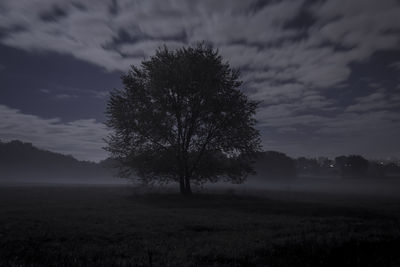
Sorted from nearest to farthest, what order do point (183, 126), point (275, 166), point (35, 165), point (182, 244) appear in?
point (182, 244)
point (183, 126)
point (35, 165)
point (275, 166)

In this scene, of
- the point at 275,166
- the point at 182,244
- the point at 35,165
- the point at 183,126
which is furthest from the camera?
the point at 275,166

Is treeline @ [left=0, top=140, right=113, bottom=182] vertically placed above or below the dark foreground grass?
above

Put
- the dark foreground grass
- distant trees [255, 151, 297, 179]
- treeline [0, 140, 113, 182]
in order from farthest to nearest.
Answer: distant trees [255, 151, 297, 179]
treeline [0, 140, 113, 182]
the dark foreground grass

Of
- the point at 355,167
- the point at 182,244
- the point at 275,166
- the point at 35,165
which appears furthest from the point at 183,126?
the point at 355,167

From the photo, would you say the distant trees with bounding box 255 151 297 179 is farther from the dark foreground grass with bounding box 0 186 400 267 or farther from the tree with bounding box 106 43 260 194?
the dark foreground grass with bounding box 0 186 400 267

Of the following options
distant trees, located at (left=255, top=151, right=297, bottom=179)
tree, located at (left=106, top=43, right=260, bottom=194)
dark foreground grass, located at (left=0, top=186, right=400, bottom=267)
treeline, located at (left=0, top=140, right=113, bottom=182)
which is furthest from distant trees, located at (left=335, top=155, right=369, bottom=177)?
dark foreground grass, located at (left=0, top=186, right=400, bottom=267)

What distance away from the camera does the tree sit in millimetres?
28891

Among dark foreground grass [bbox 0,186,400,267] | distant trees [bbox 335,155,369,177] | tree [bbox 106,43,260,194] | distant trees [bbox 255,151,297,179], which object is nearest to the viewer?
dark foreground grass [bbox 0,186,400,267]

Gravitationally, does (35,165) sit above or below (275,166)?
above

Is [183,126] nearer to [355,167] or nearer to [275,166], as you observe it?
[275,166]

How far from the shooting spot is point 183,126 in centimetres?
3002

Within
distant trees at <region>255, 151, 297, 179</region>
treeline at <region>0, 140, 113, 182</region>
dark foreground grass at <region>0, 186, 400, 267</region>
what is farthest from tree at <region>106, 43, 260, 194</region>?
distant trees at <region>255, 151, 297, 179</region>

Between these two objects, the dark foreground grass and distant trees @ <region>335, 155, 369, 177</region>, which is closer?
the dark foreground grass

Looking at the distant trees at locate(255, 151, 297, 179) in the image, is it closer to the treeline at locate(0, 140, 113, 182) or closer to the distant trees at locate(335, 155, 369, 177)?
the distant trees at locate(335, 155, 369, 177)
